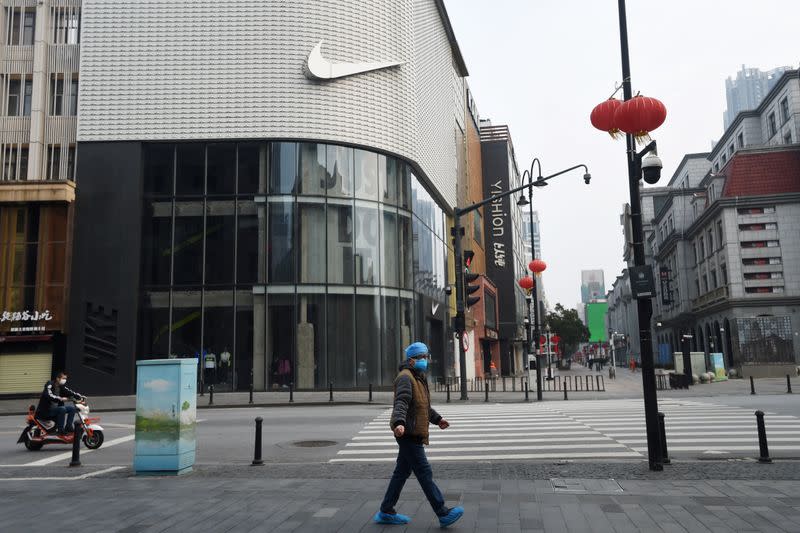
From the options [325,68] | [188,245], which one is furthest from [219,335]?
[325,68]

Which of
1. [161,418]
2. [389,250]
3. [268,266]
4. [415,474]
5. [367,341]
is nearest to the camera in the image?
[415,474]

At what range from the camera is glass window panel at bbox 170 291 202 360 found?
30.2 meters

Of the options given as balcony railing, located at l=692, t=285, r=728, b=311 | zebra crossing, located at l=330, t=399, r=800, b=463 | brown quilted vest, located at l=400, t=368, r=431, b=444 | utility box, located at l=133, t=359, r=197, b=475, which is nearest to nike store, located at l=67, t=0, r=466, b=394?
zebra crossing, located at l=330, t=399, r=800, b=463

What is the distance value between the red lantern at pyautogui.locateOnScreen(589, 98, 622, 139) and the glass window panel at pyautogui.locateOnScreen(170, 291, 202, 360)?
24.3 m

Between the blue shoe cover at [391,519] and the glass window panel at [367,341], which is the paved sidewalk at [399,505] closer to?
the blue shoe cover at [391,519]

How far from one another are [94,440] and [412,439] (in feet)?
33.3

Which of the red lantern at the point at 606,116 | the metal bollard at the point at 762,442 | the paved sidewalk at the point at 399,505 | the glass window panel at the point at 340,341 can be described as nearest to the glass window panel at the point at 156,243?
the glass window panel at the point at 340,341

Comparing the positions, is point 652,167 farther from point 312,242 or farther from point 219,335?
point 219,335

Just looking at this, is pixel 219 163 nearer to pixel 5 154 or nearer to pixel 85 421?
pixel 5 154

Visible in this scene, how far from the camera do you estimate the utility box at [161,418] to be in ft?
33.4

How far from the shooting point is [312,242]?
3150 centimetres

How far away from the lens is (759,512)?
23.2 feet

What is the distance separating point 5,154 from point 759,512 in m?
35.7

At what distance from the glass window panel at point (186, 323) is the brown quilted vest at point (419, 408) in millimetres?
25177
